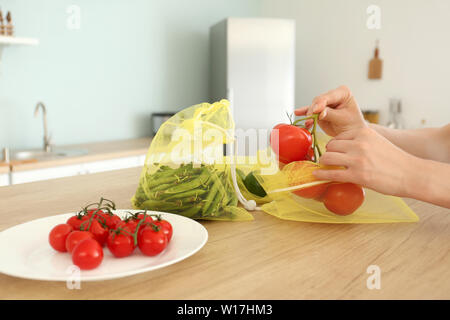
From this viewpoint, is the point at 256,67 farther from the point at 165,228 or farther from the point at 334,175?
the point at 165,228

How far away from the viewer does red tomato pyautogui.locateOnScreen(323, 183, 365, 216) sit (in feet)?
2.60

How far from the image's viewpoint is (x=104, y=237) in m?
0.64

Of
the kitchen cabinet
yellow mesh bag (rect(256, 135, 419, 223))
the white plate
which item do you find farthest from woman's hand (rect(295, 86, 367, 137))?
the kitchen cabinet

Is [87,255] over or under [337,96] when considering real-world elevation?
under

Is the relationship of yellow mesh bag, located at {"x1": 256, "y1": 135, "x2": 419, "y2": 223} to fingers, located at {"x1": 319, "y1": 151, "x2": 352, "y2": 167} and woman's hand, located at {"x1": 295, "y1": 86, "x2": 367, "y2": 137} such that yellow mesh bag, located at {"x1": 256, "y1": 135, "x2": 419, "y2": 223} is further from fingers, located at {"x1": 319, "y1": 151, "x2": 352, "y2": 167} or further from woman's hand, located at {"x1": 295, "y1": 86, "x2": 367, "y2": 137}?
woman's hand, located at {"x1": 295, "y1": 86, "x2": 367, "y2": 137}

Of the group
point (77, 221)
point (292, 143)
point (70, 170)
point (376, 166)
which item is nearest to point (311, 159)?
point (292, 143)

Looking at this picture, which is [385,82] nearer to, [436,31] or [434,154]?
[436,31]

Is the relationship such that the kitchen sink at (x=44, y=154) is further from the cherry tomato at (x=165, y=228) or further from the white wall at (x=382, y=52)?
the white wall at (x=382, y=52)

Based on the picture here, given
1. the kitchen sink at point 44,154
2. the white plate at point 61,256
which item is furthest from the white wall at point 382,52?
the white plate at point 61,256

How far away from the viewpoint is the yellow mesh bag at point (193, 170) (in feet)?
2.62

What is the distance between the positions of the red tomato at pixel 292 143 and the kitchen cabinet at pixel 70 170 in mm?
1356

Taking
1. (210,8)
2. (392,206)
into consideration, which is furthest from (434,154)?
(210,8)

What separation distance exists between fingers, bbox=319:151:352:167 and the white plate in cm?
27

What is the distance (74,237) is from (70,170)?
1.87 meters
